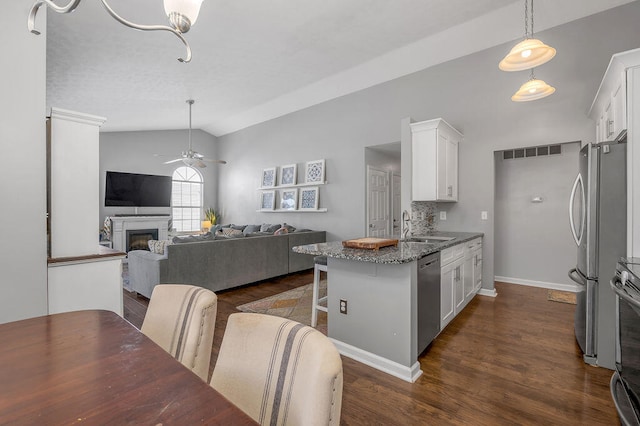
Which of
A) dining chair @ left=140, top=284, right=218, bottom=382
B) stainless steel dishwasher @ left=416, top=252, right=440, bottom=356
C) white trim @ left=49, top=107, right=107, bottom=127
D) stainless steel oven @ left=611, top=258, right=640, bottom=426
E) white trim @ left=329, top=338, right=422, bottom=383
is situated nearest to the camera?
dining chair @ left=140, top=284, right=218, bottom=382

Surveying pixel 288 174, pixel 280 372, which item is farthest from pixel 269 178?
pixel 280 372

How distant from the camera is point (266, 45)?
4281mm

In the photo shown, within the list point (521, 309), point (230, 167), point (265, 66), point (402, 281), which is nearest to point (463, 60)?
point (265, 66)

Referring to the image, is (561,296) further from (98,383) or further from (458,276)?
(98,383)

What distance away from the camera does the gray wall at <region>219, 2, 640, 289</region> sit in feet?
11.5

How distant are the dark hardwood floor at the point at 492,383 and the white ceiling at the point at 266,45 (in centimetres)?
355

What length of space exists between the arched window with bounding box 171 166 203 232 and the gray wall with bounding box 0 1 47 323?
673 cm

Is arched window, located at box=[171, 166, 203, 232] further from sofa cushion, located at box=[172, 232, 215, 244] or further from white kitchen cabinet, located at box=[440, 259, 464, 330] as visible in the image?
white kitchen cabinet, located at box=[440, 259, 464, 330]

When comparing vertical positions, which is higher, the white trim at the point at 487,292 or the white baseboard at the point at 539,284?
the white baseboard at the point at 539,284

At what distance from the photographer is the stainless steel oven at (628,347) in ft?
4.80

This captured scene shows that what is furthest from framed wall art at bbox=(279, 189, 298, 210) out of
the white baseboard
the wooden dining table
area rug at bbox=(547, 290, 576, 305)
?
the wooden dining table

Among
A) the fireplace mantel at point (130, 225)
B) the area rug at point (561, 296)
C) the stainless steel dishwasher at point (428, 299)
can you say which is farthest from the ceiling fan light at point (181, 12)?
the fireplace mantel at point (130, 225)

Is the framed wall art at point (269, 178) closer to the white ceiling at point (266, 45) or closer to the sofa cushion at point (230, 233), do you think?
the sofa cushion at point (230, 233)

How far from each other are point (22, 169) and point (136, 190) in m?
6.05
